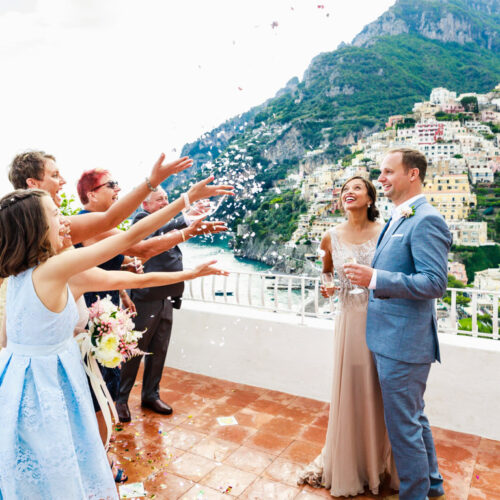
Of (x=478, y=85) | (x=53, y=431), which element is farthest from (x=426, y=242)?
(x=478, y=85)

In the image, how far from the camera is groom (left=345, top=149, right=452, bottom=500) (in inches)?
66.7

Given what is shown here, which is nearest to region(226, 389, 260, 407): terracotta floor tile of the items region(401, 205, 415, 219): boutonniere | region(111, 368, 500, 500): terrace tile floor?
region(111, 368, 500, 500): terrace tile floor

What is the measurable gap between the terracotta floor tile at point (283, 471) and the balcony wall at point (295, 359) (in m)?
0.90

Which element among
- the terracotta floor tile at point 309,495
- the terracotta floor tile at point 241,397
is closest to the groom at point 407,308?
the terracotta floor tile at point 309,495

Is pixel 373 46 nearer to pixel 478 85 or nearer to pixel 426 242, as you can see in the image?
pixel 478 85

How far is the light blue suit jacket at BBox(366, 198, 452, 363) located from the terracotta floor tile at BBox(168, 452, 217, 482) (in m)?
1.21

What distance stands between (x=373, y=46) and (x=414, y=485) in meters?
16.4

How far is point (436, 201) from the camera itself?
13000 mm

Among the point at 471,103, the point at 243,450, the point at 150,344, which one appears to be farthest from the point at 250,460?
the point at 471,103

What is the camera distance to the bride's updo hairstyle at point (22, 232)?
1277mm

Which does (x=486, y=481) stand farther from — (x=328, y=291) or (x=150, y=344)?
(x=150, y=344)

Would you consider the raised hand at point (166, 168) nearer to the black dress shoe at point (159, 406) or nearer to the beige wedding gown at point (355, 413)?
the beige wedding gown at point (355, 413)

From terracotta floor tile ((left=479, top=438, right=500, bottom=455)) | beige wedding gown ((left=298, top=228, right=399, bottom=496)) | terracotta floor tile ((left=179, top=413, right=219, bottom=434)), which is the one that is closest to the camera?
beige wedding gown ((left=298, top=228, right=399, bottom=496))

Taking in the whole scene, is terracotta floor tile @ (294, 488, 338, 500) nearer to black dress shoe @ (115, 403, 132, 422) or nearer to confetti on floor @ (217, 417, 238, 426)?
confetti on floor @ (217, 417, 238, 426)
